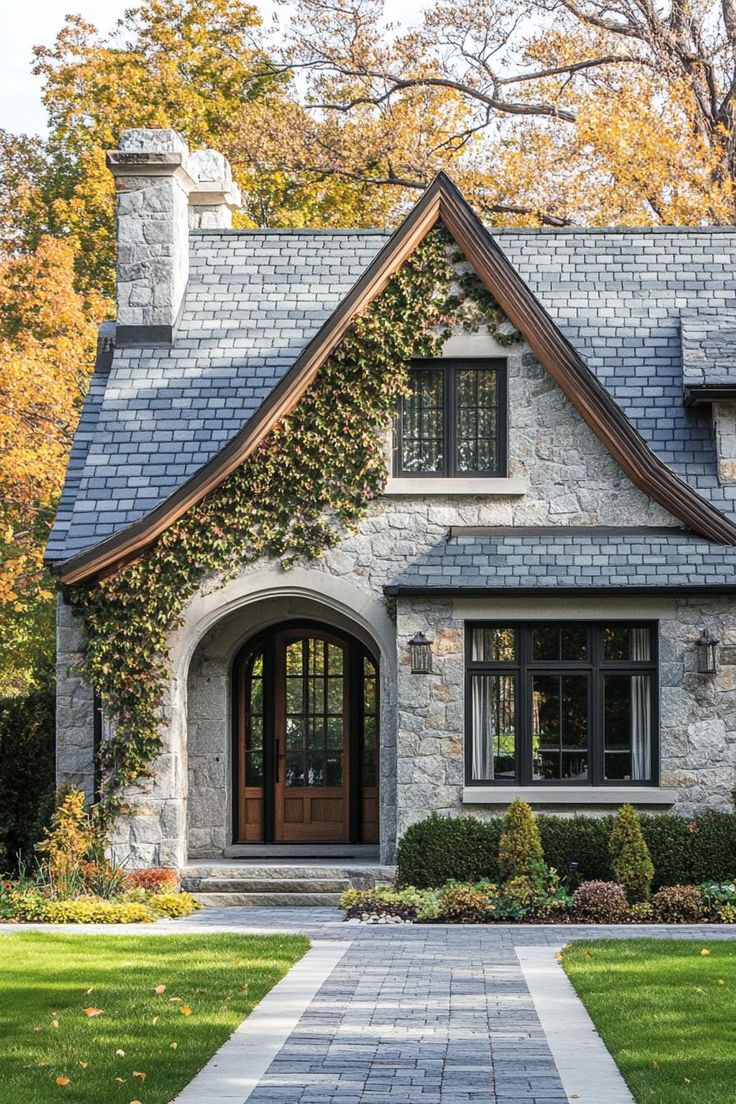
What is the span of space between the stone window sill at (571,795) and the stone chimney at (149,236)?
6316 mm

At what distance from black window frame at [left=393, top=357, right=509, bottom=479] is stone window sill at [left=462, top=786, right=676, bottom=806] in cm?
322

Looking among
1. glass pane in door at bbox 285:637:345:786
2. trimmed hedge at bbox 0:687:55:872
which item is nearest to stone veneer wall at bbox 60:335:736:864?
glass pane in door at bbox 285:637:345:786

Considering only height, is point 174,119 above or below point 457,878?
above

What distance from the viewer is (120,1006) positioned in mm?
9172

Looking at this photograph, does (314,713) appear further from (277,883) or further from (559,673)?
(559,673)

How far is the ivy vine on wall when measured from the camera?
15594mm

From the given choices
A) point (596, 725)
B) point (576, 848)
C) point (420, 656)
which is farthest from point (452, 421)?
point (576, 848)

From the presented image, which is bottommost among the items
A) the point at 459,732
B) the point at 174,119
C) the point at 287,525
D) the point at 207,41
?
the point at 459,732

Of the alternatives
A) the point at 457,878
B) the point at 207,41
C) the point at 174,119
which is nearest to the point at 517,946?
the point at 457,878

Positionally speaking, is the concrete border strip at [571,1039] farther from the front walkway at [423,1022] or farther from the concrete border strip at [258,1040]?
the concrete border strip at [258,1040]

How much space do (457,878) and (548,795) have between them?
4.06 feet

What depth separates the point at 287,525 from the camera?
622 inches

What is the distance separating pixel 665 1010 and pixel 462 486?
302 inches

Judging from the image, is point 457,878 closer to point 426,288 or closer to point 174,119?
point 426,288
